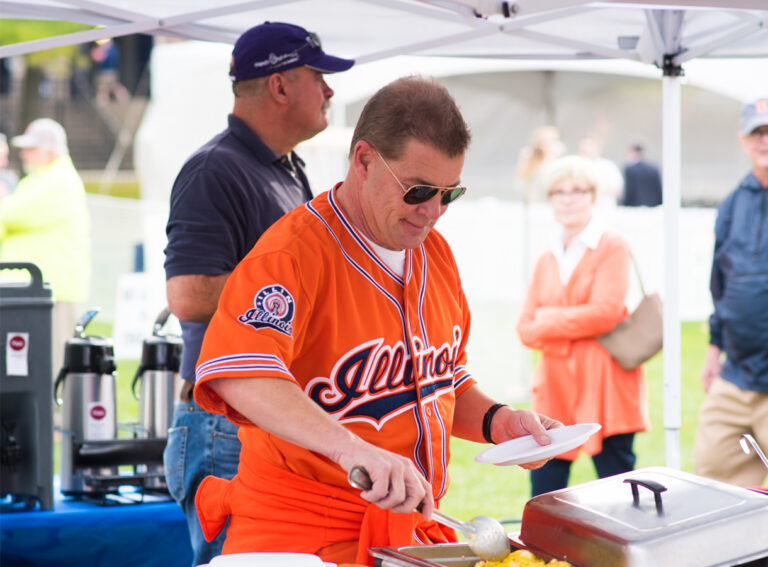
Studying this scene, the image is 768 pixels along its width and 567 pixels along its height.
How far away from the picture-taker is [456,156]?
1.70 m

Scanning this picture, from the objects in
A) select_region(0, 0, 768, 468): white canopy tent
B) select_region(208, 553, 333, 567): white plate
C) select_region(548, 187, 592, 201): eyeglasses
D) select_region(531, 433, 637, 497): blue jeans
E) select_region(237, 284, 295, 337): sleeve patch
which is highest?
select_region(0, 0, 768, 468): white canopy tent

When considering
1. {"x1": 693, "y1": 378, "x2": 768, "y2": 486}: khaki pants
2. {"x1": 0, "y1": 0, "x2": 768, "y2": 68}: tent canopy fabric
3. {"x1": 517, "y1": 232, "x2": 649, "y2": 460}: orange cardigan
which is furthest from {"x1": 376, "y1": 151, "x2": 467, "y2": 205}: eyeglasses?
{"x1": 693, "y1": 378, "x2": 768, "y2": 486}: khaki pants

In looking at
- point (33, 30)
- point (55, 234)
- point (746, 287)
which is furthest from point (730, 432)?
point (33, 30)

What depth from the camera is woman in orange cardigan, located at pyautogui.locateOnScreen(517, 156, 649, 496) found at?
4023mm

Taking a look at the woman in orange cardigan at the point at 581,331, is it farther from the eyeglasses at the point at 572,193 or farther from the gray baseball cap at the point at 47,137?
the gray baseball cap at the point at 47,137

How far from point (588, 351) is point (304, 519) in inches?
102

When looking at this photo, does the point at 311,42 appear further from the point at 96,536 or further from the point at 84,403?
Result: the point at 96,536

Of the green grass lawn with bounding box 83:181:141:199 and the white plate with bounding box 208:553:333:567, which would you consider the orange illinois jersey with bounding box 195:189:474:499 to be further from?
the green grass lawn with bounding box 83:181:141:199

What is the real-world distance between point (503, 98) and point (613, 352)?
6851 millimetres

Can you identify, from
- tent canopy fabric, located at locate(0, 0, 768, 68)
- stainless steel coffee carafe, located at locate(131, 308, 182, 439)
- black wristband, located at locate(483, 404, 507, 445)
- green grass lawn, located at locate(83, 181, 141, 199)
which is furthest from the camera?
green grass lawn, located at locate(83, 181, 141, 199)

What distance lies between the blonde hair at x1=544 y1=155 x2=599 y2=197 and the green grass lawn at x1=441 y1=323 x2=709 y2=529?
1589mm

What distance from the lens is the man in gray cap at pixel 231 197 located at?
2.38 m

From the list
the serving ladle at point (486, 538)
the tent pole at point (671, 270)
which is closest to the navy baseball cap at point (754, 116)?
the tent pole at point (671, 270)

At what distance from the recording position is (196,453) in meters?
2.43
